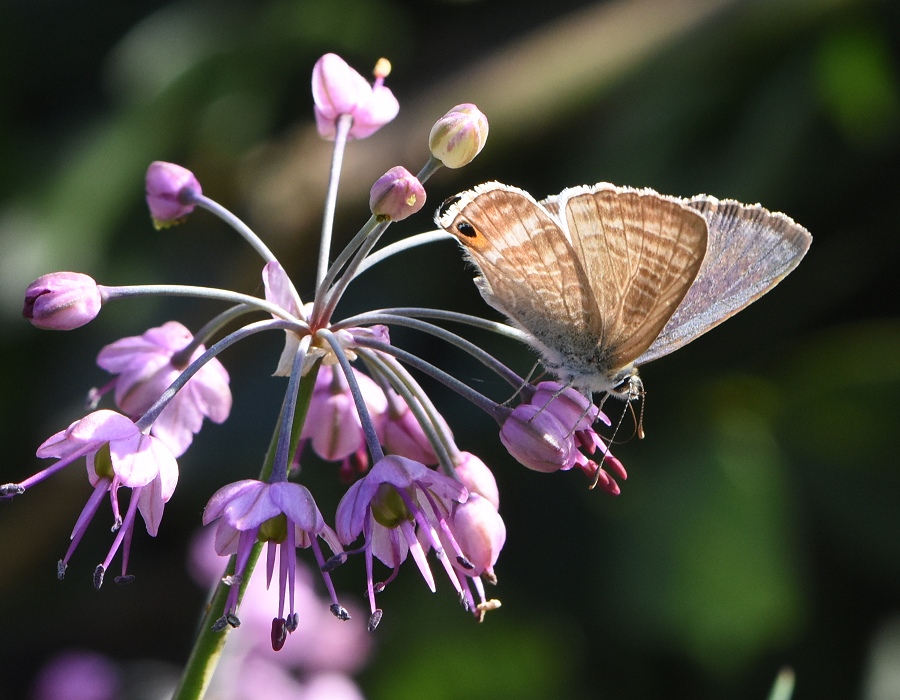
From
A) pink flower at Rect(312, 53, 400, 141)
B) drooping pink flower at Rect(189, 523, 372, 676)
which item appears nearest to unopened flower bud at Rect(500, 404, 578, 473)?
pink flower at Rect(312, 53, 400, 141)

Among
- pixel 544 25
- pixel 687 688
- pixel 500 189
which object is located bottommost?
pixel 687 688

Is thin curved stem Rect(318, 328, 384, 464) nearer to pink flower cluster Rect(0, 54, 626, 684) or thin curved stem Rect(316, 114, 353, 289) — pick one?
pink flower cluster Rect(0, 54, 626, 684)

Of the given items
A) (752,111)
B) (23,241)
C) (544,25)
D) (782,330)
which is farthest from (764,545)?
(23,241)

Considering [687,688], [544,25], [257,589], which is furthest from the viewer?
[544,25]

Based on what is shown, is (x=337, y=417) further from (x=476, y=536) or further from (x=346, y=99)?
(x=346, y=99)

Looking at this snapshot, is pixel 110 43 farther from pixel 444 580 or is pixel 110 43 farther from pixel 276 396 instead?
pixel 444 580

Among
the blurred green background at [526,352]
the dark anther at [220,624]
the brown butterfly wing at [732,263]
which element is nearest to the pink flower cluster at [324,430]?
the dark anther at [220,624]
